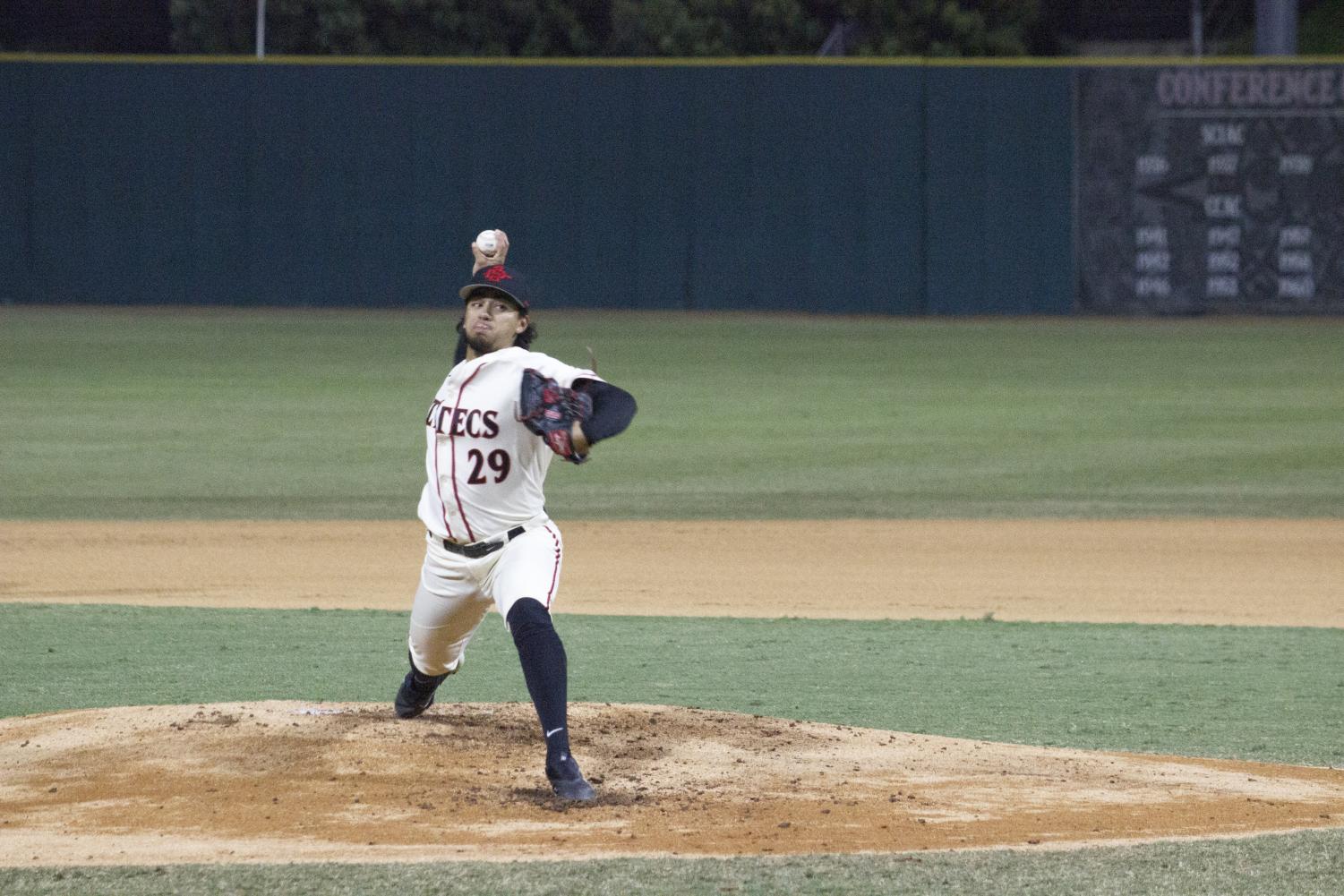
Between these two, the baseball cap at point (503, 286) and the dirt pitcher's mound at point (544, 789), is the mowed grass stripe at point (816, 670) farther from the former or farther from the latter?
the baseball cap at point (503, 286)

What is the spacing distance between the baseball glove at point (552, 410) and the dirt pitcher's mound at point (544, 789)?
3.06 ft

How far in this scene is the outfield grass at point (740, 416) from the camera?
13.3m

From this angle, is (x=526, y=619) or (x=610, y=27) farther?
(x=610, y=27)

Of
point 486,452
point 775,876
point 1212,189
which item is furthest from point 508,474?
point 1212,189

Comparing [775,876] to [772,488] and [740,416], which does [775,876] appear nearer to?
[772,488]

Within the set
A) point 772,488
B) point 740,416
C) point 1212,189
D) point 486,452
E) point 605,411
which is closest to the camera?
point 605,411

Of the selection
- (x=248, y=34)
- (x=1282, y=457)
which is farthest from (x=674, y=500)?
(x=248, y=34)

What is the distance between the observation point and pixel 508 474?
5047 mm

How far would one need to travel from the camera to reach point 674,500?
43.1ft

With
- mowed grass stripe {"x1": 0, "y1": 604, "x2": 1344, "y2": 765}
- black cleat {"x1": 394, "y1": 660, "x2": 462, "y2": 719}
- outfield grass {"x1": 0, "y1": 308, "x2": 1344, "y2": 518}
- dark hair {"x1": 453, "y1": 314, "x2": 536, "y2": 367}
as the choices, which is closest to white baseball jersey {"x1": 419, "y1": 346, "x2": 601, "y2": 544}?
dark hair {"x1": 453, "y1": 314, "x2": 536, "y2": 367}

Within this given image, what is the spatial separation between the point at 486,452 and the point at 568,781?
89 cm

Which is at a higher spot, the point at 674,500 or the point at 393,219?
the point at 393,219

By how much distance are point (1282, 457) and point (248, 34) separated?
24144 mm

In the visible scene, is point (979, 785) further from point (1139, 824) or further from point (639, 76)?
point (639, 76)
